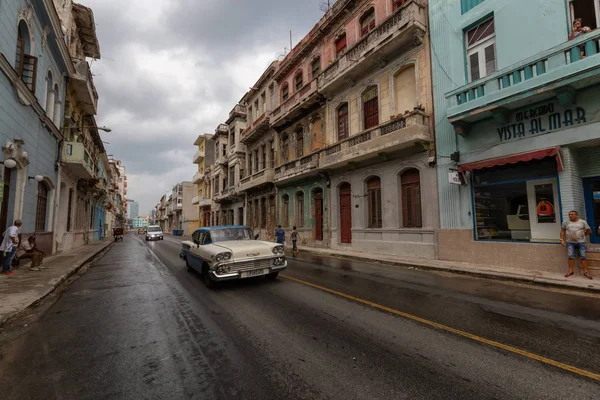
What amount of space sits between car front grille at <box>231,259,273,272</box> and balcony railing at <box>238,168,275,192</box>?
17.0 metres

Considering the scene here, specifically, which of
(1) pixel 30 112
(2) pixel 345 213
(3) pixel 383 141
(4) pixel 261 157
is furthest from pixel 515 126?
(4) pixel 261 157

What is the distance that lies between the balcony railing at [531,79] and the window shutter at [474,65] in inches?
48.3

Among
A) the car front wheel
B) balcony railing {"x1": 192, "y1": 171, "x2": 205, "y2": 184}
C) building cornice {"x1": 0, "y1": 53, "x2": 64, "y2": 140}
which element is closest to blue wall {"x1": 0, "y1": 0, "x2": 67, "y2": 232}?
building cornice {"x1": 0, "y1": 53, "x2": 64, "y2": 140}

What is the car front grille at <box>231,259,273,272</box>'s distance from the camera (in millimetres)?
7078

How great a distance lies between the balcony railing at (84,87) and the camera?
17.5 meters

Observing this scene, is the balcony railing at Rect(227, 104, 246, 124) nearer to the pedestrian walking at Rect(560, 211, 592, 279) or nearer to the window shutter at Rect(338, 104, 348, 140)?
the window shutter at Rect(338, 104, 348, 140)

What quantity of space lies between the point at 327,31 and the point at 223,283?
17.5 meters

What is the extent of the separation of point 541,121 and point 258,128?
68.6ft

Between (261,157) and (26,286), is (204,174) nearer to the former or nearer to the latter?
(261,157)

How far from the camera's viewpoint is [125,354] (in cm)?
364

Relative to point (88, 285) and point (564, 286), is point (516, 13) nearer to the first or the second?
point (564, 286)

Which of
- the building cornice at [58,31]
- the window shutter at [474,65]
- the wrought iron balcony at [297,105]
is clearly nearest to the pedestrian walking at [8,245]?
the building cornice at [58,31]

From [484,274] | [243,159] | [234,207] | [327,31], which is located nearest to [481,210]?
[484,274]

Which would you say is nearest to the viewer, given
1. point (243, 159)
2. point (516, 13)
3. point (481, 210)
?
point (516, 13)
